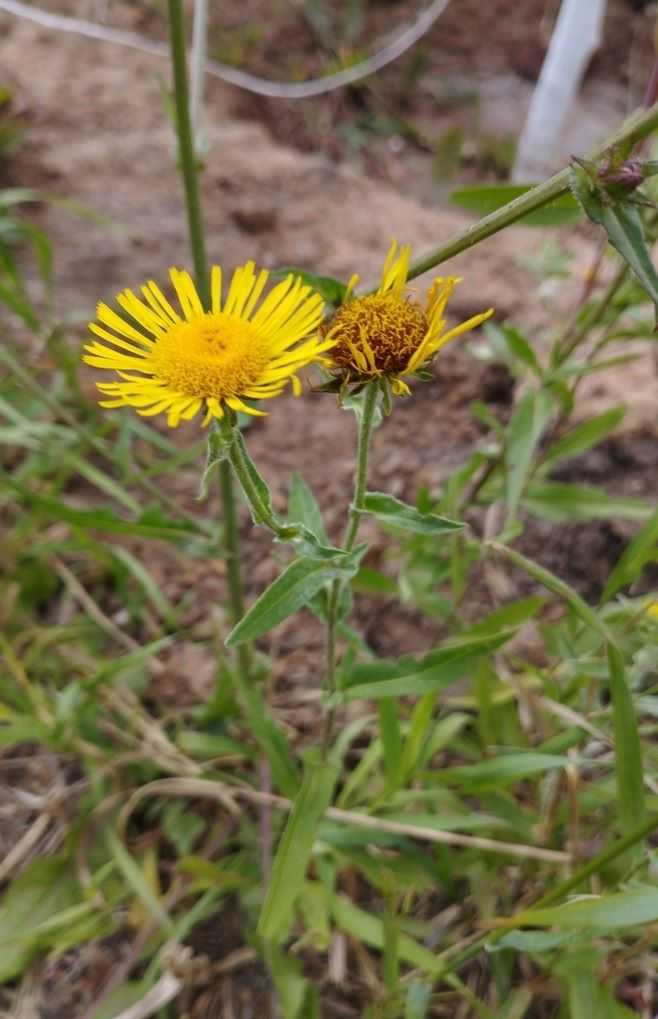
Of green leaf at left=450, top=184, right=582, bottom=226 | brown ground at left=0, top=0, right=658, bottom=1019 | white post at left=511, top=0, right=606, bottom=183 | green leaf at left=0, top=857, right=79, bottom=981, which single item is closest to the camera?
green leaf at left=450, top=184, right=582, bottom=226

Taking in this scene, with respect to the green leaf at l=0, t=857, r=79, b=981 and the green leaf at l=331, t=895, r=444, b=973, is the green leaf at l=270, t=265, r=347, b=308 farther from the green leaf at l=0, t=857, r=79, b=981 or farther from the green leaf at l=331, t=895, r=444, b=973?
the green leaf at l=0, t=857, r=79, b=981

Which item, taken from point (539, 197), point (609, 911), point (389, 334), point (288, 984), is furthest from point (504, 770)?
point (539, 197)

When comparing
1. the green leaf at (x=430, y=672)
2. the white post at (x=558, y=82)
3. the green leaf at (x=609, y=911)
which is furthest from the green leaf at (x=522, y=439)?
the white post at (x=558, y=82)

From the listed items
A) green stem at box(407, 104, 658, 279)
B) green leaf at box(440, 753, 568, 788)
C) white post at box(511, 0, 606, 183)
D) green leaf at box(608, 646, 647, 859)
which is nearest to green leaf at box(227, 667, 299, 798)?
green leaf at box(440, 753, 568, 788)

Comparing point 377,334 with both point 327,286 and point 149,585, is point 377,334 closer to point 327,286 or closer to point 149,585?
point 327,286

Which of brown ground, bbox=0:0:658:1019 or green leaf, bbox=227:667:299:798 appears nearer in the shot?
green leaf, bbox=227:667:299:798

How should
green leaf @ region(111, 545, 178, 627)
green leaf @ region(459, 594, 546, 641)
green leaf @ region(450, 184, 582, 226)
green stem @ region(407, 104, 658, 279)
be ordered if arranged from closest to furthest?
green stem @ region(407, 104, 658, 279) → green leaf @ region(450, 184, 582, 226) → green leaf @ region(459, 594, 546, 641) → green leaf @ region(111, 545, 178, 627)

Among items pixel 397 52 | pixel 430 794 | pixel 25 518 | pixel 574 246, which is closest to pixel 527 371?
pixel 574 246

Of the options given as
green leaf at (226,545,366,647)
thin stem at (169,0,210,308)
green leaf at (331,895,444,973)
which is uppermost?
thin stem at (169,0,210,308)

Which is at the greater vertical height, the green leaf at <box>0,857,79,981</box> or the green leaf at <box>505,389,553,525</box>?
the green leaf at <box>505,389,553,525</box>

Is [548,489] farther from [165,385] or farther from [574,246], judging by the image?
[574,246]
